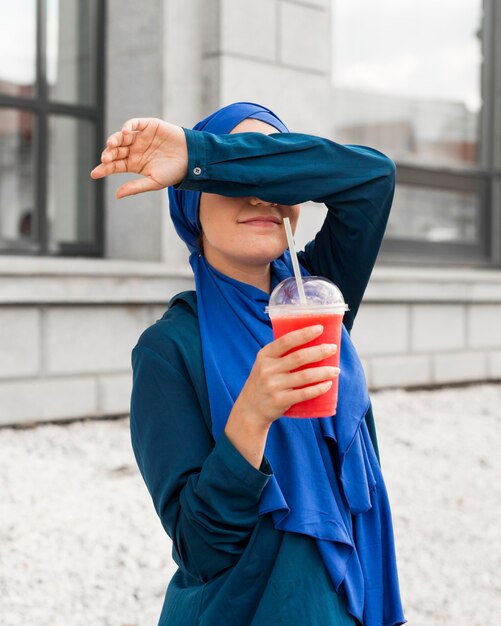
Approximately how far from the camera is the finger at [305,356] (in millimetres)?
1438

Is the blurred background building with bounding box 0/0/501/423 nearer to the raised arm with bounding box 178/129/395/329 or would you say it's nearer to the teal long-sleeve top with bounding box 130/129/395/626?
the raised arm with bounding box 178/129/395/329

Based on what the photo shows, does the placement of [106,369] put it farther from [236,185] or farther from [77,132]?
[236,185]

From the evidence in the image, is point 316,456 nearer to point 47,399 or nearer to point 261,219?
point 261,219

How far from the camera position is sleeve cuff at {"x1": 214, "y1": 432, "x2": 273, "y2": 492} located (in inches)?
60.0

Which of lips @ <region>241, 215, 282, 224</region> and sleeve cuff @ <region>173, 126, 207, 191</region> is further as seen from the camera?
lips @ <region>241, 215, 282, 224</region>

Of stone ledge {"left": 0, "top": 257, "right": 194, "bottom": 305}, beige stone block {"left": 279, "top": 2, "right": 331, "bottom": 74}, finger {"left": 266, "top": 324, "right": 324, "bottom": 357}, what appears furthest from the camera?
beige stone block {"left": 279, "top": 2, "right": 331, "bottom": 74}

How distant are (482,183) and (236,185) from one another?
24.6 feet

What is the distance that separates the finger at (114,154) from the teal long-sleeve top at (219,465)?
0.35 ft

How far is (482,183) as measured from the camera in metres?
8.78

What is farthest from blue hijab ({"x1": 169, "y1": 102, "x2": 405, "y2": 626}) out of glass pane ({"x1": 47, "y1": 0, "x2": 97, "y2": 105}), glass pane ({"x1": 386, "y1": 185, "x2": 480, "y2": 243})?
glass pane ({"x1": 386, "y1": 185, "x2": 480, "y2": 243})

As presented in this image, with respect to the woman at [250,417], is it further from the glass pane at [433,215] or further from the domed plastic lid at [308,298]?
the glass pane at [433,215]

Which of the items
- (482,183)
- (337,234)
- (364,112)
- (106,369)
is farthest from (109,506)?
(482,183)

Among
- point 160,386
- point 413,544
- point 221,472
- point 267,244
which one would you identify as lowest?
point 413,544

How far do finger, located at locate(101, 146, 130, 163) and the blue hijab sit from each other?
27cm
